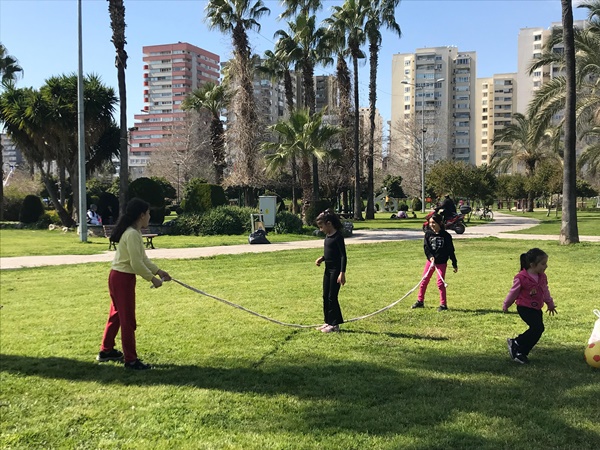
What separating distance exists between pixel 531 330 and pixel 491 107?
445 ft

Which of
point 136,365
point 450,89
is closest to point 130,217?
point 136,365

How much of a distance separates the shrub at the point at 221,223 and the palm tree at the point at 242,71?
14.0ft

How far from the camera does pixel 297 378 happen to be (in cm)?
478

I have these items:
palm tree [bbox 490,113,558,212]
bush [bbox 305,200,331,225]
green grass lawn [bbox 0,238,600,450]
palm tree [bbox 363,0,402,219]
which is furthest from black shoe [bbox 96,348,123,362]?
palm tree [bbox 490,113,558,212]

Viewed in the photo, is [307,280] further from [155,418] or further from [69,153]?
[69,153]

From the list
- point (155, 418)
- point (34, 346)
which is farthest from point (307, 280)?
point (155, 418)

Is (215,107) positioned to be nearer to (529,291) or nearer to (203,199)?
(203,199)

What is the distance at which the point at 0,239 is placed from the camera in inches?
891

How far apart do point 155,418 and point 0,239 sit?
21987mm

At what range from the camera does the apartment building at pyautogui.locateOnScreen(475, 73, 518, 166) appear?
127 meters

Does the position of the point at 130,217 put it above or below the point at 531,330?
above

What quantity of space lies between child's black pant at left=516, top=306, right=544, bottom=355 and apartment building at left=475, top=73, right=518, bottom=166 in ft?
417

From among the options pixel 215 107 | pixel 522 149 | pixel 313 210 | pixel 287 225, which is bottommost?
pixel 287 225

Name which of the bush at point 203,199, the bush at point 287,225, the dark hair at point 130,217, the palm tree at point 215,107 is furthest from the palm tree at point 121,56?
the dark hair at point 130,217
